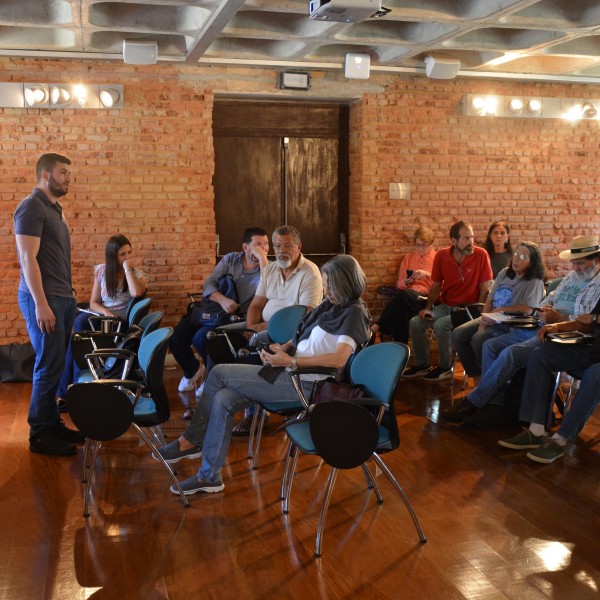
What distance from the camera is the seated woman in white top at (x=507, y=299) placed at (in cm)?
623

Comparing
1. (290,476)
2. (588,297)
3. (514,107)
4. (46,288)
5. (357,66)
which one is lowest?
(290,476)

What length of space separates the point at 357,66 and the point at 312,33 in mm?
1031

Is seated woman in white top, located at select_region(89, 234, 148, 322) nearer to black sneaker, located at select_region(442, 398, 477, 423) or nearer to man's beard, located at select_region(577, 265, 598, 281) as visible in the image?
black sneaker, located at select_region(442, 398, 477, 423)

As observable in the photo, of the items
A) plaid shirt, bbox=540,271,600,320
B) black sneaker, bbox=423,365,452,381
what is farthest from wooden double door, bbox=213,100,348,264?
plaid shirt, bbox=540,271,600,320

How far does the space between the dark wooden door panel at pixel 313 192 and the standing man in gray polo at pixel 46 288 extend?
386 centimetres

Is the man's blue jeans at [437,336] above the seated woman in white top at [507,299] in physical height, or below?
below

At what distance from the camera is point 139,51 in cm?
700

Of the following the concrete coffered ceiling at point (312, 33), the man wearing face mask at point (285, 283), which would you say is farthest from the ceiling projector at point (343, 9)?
the man wearing face mask at point (285, 283)

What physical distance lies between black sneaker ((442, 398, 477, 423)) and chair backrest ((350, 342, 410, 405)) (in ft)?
6.66

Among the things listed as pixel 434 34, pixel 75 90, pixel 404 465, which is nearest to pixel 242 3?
pixel 434 34

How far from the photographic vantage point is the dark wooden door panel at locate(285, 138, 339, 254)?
8.75m

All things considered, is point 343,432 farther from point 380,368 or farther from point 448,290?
point 448,290

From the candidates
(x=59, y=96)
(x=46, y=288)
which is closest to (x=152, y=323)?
(x=46, y=288)

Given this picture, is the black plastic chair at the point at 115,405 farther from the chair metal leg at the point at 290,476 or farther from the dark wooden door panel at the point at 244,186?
the dark wooden door panel at the point at 244,186
